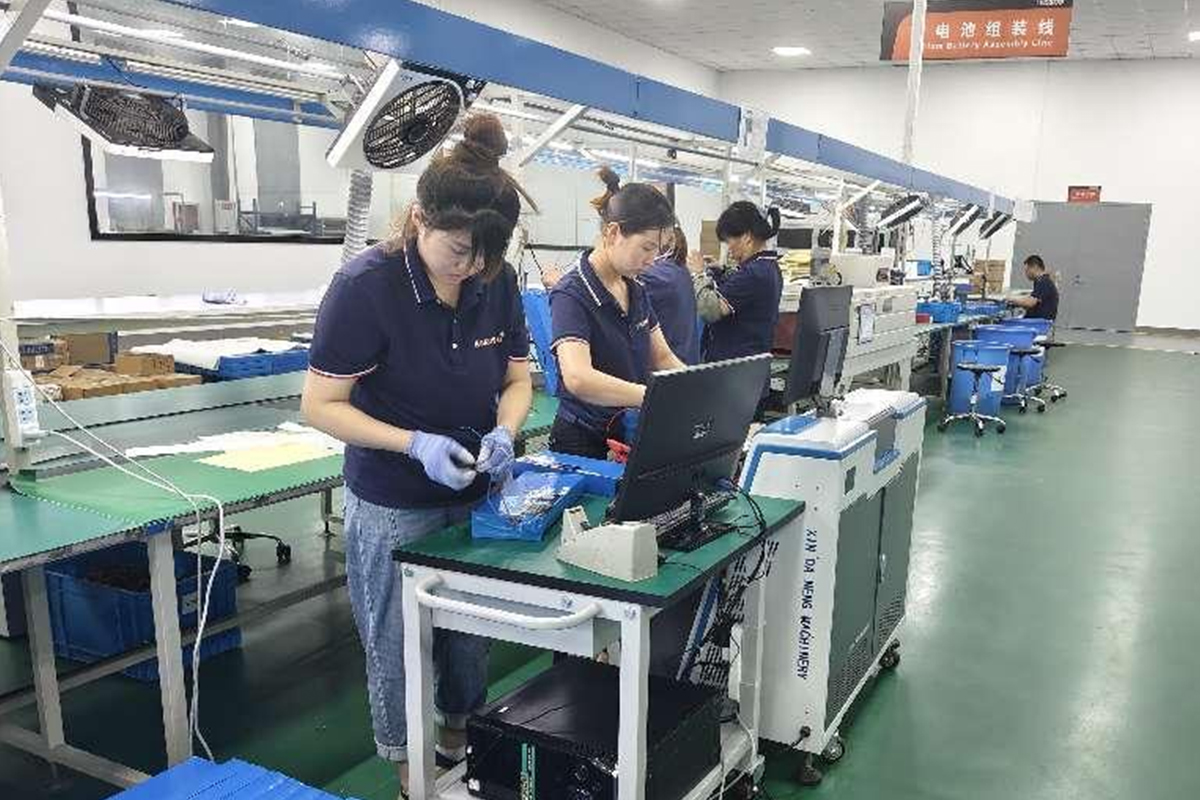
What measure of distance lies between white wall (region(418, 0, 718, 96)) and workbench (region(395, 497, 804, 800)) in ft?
24.0

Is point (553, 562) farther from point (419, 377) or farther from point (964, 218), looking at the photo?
point (964, 218)

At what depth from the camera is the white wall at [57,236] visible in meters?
5.56

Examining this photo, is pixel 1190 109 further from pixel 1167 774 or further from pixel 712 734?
pixel 712 734

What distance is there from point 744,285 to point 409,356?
83.7 inches

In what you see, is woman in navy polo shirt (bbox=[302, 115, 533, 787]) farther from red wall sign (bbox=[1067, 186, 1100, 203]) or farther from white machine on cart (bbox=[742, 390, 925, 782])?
red wall sign (bbox=[1067, 186, 1100, 203])

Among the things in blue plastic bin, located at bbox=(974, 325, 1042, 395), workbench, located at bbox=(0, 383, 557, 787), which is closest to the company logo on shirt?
workbench, located at bbox=(0, 383, 557, 787)

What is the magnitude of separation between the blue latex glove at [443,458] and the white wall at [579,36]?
728 centimetres

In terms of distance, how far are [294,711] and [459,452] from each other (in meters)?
1.43

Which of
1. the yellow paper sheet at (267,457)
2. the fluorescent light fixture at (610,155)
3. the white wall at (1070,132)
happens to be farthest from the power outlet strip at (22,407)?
the white wall at (1070,132)

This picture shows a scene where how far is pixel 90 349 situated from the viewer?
4535 millimetres

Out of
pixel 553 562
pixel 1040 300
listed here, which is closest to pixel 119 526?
pixel 553 562

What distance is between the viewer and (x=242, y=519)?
4270 millimetres

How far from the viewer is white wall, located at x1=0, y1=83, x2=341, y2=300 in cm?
556

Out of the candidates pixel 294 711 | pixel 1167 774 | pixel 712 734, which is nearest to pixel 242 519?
pixel 294 711
